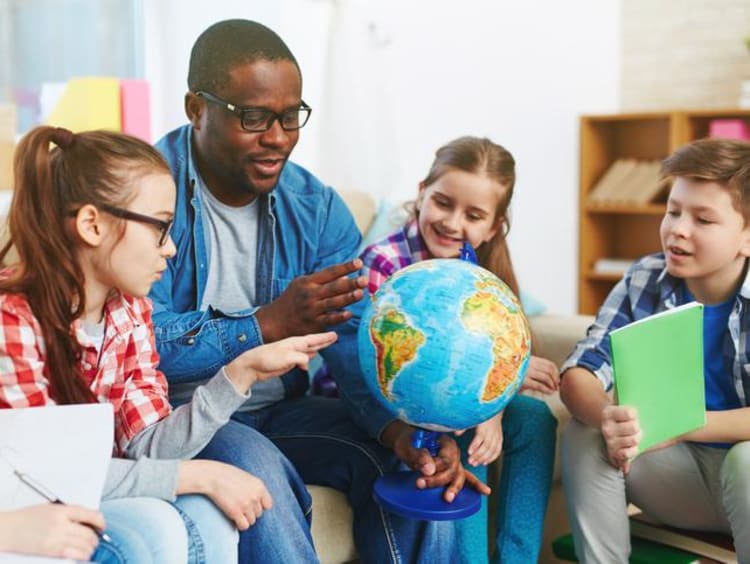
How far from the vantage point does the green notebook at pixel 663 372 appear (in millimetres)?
1939

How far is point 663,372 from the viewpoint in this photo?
1994mm

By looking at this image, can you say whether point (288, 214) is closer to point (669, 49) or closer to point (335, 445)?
point (335, 445)

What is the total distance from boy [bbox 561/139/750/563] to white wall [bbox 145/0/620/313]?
67.4 inches

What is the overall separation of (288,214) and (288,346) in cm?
55

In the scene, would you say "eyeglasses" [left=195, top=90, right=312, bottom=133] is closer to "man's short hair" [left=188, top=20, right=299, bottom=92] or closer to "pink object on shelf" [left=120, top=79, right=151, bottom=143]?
"man's short hair" [left=188, top=20, right=299, bottom=92]

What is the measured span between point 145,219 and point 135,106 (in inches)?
70.3

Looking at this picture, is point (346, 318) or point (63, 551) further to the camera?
point (346, 318)

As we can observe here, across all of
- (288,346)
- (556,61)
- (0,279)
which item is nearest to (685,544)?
(288,346)

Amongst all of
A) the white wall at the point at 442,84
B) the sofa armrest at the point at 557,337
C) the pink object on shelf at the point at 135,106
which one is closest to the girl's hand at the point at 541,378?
the sofa armrest at the point at 557,337

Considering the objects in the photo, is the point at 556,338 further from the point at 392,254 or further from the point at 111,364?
the point at 111,364

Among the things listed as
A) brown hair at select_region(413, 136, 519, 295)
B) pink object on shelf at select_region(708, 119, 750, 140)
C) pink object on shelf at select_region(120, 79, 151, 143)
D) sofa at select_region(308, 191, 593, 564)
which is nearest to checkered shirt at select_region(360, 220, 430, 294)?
brown hair at select_region(413, 136, 519, 295)

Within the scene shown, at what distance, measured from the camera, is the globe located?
5.62ft

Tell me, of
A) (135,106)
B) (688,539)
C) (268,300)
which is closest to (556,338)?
(688,539)

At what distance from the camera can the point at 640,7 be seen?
5379mm
